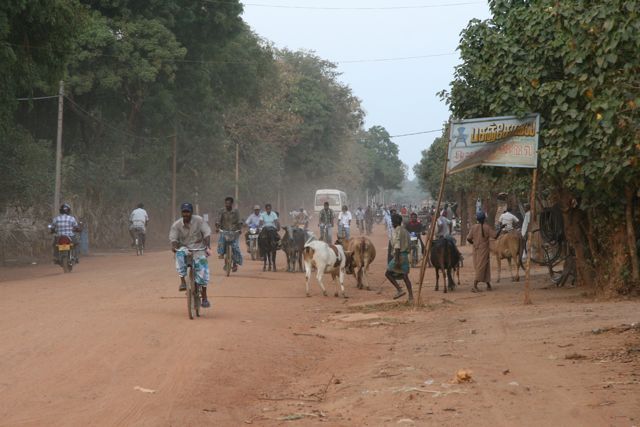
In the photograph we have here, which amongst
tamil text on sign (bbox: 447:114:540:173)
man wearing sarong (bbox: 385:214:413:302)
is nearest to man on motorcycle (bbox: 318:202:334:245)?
man wearing sarong (bbox: 385:214:413:302)

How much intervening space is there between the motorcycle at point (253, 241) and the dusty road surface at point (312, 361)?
10178 millimetres

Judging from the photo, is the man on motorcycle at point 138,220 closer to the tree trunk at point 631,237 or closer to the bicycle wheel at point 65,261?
the bicycle wheel at point 65,261

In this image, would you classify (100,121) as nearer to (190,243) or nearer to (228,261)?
(228,261)

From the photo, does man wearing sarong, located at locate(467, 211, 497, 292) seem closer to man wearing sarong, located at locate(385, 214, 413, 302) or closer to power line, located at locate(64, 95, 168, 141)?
man wearing sarong, located at locate(385, 214, 413, 302)

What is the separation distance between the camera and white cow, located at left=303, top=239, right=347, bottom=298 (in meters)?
18.9

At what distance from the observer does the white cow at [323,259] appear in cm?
1886

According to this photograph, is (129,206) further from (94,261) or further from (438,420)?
(438,420)

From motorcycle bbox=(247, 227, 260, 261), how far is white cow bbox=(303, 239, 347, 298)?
912 cm

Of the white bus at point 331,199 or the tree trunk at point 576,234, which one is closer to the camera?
the tree trunk at point 576,234

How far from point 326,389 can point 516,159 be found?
8.50m

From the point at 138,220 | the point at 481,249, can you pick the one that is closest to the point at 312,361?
the point at 481,249

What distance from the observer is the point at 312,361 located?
36.9ft

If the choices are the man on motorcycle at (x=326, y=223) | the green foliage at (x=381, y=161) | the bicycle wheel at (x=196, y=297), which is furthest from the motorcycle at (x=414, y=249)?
the green foliage at (x=381, y=161)

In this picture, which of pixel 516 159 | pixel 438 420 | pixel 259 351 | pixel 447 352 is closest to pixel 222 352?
pixel 259 351
